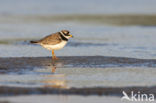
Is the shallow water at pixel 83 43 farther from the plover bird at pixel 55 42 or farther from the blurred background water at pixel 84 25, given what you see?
the plover bird at pixel 55 42

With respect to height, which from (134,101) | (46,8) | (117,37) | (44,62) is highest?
(46,8)

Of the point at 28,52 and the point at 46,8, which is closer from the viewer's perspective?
the point at 28,52

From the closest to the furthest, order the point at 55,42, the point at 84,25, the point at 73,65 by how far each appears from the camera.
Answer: the point at 73,65, the point at 55,42, the point at 84,25

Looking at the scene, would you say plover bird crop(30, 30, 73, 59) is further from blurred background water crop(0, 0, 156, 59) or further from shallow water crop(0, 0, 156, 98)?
blurred background water crop(0, 0, 156, 59)

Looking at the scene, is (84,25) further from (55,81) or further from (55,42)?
(55,81)

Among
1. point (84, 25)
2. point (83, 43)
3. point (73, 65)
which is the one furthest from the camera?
point (84, 25)

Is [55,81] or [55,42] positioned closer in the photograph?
[55,81]

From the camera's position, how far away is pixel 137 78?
10883 millimetres

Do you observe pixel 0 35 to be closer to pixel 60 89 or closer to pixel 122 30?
pixel 122 30

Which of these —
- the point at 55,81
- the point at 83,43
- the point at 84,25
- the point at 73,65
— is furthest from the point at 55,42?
the point at 84,25

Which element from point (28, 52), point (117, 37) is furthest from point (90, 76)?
point (117, 37)

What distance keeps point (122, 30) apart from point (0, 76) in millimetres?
10554

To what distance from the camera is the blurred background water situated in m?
15.2

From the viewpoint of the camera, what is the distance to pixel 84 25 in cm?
2245
